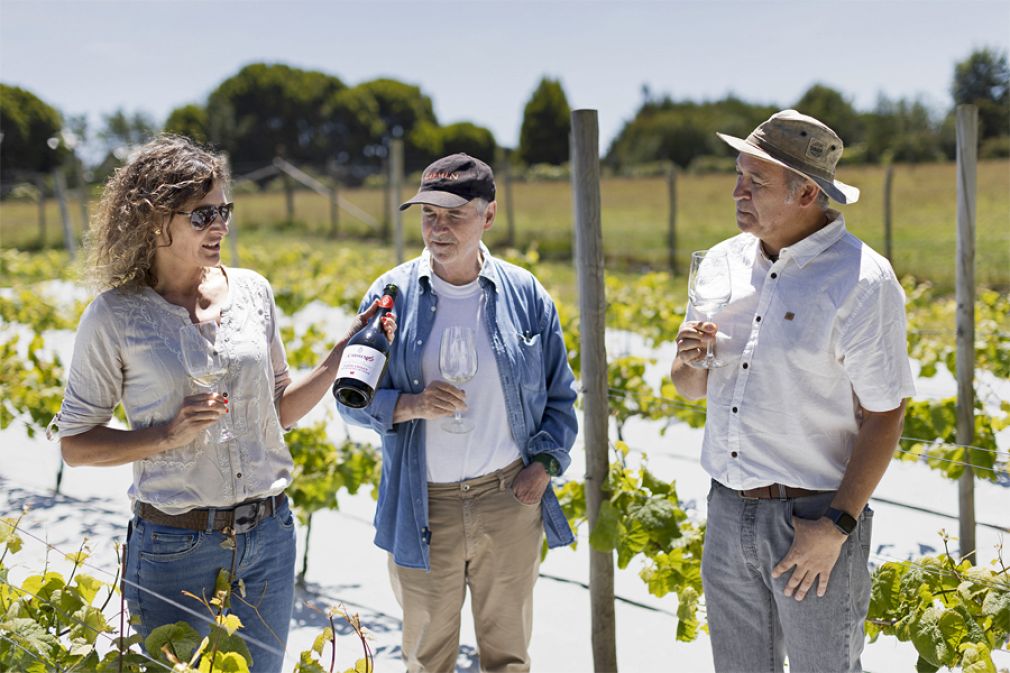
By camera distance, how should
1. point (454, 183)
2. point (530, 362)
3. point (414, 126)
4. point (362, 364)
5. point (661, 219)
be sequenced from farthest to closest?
point (414, 126) < point (661, 219) < point (530, 362) < point (454, 183) < point (362, 364)

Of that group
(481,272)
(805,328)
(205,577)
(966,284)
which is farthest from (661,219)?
(205,577)

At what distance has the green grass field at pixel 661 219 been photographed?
42.0 ft

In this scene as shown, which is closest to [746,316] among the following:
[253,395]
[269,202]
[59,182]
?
[253,395]

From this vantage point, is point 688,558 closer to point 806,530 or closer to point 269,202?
point 806,530

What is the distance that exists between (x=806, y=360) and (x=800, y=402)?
0.09m

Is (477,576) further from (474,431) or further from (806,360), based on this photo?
(806,360)

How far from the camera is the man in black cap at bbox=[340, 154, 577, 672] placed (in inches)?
89.7

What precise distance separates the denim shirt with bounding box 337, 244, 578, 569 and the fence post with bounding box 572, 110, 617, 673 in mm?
167

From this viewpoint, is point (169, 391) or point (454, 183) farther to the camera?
point (454, 183)

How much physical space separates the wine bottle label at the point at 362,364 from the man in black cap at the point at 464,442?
0.16m

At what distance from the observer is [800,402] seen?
194 centimetres

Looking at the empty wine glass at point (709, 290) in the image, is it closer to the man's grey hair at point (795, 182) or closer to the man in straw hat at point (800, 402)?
the man in straw hat at point (800, 402)

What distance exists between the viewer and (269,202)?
23359mm

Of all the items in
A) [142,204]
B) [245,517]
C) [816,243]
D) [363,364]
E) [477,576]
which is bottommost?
[477,576]
